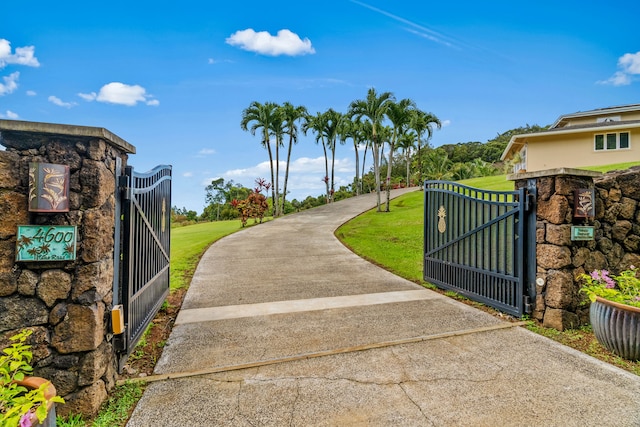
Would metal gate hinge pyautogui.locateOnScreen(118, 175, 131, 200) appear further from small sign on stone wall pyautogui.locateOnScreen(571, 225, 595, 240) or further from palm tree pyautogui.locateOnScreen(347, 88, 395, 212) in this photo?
palm tree pyautogui.locateOnScreen(347, 88, 395, 212)

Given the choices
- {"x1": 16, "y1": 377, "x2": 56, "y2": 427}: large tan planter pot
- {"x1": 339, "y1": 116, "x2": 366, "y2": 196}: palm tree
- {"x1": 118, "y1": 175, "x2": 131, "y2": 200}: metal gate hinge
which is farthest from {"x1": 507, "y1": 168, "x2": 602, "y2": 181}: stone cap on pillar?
{"x1": 339, "y1": 116, "x2": 366, "y2": 196}: palm tree

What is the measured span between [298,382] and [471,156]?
5110cm

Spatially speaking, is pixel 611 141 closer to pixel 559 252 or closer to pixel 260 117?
pixel 559 252

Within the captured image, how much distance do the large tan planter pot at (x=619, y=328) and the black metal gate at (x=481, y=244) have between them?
3.11 ft

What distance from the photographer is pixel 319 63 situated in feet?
49.1

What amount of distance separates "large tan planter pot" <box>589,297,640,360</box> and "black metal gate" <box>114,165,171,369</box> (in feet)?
15.7

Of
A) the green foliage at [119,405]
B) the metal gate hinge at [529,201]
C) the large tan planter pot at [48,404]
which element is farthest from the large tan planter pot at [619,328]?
the large tan planter pot at [48,404]

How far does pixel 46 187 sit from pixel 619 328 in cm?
525

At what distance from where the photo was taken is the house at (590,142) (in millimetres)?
18484

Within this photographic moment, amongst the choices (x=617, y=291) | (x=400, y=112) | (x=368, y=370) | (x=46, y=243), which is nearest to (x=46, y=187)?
(x=46, y=243)

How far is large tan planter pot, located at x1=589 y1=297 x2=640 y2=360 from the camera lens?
10.2ft

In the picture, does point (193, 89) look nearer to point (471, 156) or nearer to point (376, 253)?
point (376, 253)

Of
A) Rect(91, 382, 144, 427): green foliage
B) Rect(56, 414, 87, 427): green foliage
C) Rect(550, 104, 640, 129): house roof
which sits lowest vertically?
Rect(91, 382, 144, 427): green foliage

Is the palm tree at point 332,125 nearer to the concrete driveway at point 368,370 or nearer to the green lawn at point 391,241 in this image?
the green lawn at point 391,241
